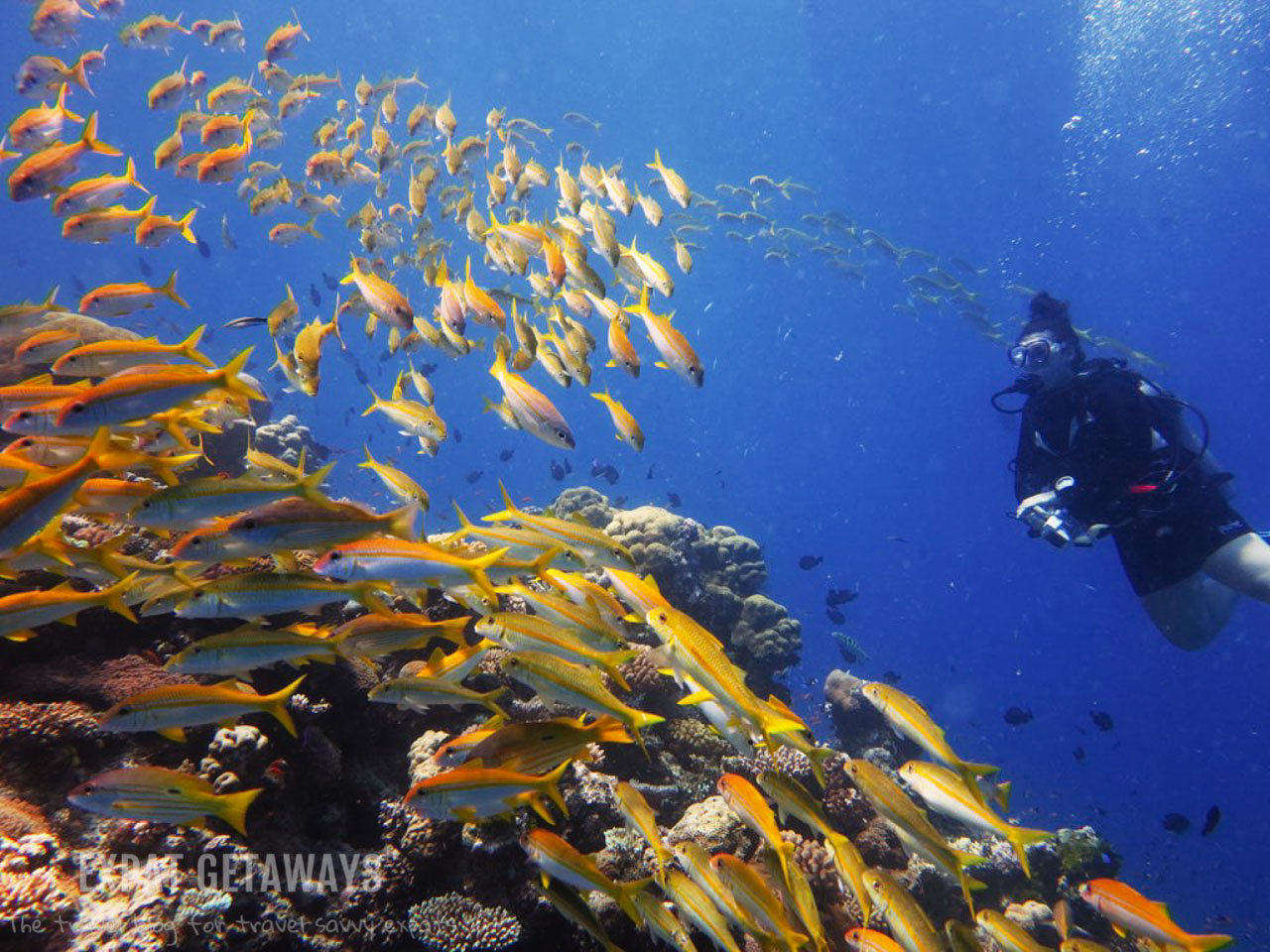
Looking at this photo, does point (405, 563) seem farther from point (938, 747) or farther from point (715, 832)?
point (715, 832)

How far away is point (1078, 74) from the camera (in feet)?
204

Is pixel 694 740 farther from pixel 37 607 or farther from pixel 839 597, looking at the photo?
pixel 839 597

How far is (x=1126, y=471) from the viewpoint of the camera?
28.7ft

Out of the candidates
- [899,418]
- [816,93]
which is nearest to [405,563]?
[816,93]

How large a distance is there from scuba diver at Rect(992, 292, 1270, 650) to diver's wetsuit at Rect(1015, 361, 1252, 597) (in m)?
0.01

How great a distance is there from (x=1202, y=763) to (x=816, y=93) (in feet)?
375

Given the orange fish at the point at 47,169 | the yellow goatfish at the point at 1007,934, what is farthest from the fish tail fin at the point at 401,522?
the orange fish at the point at 47,169

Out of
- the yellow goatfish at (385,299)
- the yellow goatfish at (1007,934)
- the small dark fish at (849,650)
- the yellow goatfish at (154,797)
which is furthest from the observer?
the small dark fish at (849,650)

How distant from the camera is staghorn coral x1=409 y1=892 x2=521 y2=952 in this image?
131 inches

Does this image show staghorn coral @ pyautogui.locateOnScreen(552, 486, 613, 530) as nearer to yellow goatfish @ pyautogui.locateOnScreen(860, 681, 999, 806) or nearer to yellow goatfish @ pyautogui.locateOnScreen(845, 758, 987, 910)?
yellow goatfish @ pyautogui.locateOnScreen(860, 681, 999, 806)

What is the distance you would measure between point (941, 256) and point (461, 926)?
101081 mm

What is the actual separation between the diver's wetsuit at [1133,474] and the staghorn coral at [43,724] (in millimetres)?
10175

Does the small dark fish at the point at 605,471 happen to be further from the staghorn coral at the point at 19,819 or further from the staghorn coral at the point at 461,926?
the staghorn coral at the point at 19,819

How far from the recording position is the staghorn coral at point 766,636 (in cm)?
912
